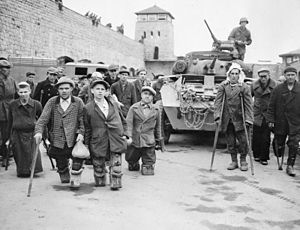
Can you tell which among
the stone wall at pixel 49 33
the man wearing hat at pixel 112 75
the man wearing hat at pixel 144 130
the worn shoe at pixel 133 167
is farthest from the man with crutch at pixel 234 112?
the stone wall at pixel 49 33

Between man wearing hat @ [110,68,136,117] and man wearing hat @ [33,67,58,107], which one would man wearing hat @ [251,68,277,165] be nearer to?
man wearing hat @ [110,68,136,117]

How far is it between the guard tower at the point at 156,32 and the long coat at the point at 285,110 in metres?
51.1

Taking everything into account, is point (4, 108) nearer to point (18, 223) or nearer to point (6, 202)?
point (6, 202)

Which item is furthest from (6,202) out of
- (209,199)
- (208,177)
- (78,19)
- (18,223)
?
(78,19)

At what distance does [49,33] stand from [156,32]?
127 feet

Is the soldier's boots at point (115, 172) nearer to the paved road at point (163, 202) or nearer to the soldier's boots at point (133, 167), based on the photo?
the paved road at point (163, 202)

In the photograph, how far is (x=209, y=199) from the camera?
17.1 ft

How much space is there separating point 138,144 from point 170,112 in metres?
2.72

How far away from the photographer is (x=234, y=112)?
7.18 meters

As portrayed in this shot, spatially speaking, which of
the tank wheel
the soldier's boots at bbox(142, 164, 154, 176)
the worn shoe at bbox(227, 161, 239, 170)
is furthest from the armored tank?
the soldier's boots at bbox(142, 164, 154, 176)

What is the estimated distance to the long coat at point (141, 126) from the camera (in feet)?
21.7

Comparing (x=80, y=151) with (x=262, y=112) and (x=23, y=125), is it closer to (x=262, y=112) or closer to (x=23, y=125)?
(x=23, y=125)

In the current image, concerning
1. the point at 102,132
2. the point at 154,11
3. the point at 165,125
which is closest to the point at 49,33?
the point at 165,125

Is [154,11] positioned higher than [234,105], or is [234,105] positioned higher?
[154,11]
